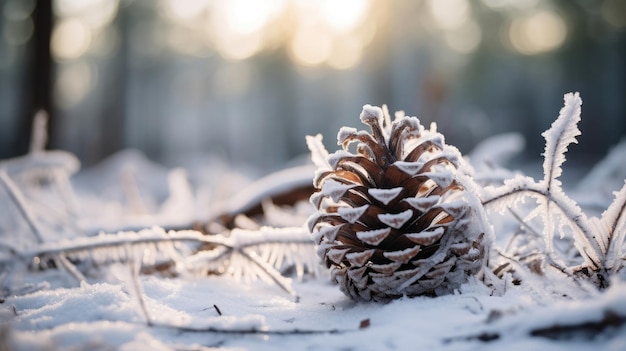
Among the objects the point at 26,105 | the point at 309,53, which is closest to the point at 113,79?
the point at 26,105

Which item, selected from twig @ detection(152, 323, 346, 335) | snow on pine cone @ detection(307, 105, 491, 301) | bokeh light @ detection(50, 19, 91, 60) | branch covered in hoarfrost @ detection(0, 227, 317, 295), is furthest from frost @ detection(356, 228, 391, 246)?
bokeh light @ detection(50, 19, 91, 60)

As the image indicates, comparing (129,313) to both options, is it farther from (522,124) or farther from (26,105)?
(522,124)

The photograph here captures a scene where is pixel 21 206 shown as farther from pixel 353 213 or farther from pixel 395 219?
pixel 395 219

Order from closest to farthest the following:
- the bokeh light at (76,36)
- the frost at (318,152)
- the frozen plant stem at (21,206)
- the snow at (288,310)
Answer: the snow at (288,310)
the frost at (318,152)
the frozen plant stem at (21,206)
the bokeh light at (76,36)

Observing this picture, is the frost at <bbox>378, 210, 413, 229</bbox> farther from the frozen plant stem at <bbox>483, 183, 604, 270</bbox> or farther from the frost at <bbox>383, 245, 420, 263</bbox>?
the frozen plant stem at <bbox>483, 183, 604, 270</bbox>

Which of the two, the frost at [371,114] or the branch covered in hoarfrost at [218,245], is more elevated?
the frost at [371,114]

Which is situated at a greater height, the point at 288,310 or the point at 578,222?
the point at 578,222

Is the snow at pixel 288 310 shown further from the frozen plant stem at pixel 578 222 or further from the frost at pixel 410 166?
the frost at pixel 410 166

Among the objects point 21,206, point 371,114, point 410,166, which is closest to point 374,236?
point 410,166

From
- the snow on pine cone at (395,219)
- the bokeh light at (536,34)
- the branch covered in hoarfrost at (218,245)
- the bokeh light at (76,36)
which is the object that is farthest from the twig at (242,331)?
the bokeh light at (536,34)
